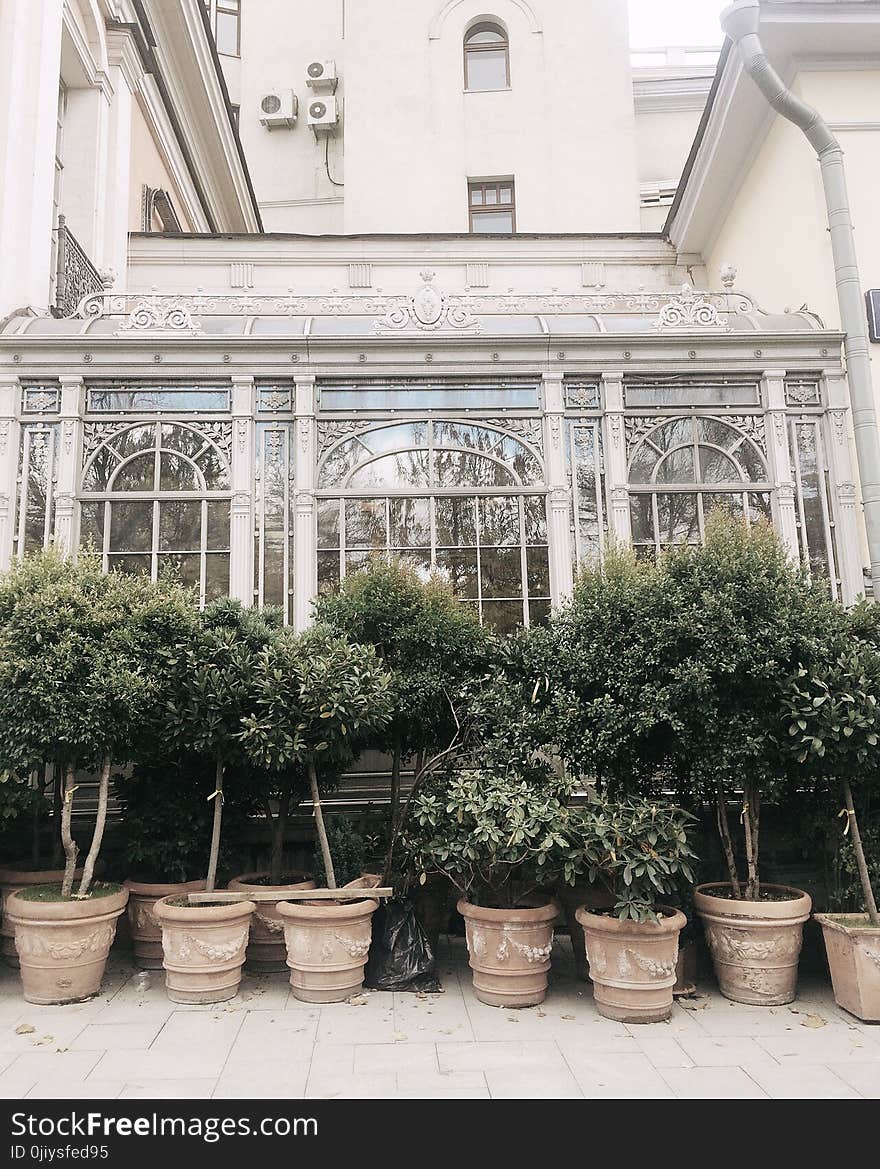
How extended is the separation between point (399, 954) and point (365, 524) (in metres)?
3.88

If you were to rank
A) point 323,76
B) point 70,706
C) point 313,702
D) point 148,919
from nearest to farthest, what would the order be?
point 70,706 < point 313,702 < point 148,919 < point 323,76

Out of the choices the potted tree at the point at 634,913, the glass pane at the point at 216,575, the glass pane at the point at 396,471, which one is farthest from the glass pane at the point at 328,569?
the potted tree at the point at 634,913

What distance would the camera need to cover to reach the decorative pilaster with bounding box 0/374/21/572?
8070mm

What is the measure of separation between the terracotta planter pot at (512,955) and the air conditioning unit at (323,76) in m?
22.2

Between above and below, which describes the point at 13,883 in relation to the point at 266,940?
above

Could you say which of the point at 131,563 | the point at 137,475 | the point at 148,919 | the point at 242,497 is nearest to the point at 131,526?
the point at 131,563

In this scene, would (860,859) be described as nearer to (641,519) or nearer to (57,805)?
(641,519)

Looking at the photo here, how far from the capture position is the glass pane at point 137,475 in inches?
329

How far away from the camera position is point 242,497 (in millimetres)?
8281

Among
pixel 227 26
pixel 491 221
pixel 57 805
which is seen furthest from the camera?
pixel 227 26

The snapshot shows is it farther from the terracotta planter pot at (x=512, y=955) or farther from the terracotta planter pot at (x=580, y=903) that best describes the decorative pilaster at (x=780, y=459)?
the terracotta planter pot at (x=512, y=955)

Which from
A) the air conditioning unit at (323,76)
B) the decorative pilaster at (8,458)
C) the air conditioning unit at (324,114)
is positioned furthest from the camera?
the air conditioning unit at (323,76)

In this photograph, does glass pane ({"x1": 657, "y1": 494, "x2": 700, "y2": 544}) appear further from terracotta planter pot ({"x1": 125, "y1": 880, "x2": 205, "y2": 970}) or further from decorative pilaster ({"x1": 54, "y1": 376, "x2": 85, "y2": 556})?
decorative pilaster ({"x1": 54, "y1": 376, "x2": 85, "y2": 556})

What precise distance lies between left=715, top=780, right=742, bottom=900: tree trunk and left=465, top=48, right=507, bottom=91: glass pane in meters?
16.0
